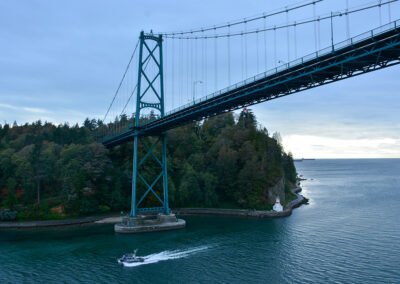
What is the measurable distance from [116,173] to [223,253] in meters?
27.3

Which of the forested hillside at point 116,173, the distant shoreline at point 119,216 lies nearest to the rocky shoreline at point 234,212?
the distant shoreline at point 119,216

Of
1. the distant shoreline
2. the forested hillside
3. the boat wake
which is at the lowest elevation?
the boat wake

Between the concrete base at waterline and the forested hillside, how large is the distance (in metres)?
9.34

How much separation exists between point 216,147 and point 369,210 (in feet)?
90.3

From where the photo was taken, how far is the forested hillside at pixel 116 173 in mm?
48188

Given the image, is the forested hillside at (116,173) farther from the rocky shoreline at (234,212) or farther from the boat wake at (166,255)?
the boat wake at (166,255)

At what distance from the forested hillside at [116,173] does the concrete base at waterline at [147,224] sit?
934cm

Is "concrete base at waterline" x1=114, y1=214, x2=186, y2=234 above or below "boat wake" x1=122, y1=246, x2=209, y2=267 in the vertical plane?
above

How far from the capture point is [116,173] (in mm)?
52469

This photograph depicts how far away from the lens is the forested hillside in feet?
158

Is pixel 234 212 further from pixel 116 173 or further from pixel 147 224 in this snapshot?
pixel 116 173

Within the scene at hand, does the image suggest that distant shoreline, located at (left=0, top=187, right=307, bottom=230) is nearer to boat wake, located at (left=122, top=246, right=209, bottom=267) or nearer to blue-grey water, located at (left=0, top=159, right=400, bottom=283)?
blue-grey water, located at (left=0, top=159, right=400, bottom=283)

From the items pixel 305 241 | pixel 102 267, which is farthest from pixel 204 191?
pixel 102 267

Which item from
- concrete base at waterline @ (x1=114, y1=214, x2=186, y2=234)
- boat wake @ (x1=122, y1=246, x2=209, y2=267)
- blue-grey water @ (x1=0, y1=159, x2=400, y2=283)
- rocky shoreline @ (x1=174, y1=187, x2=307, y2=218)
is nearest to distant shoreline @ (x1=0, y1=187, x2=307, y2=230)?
rocky shoreline @ (x1=174, y1=187, x2=307, y2=218)
